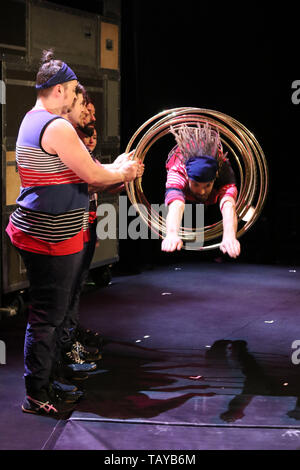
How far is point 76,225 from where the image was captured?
3.38m

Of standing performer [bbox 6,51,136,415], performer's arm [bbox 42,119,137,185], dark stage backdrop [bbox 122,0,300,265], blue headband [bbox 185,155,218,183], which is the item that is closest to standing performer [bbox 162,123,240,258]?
blue headband [bbox 185,155,218,183]

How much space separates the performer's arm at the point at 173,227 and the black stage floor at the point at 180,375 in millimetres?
736

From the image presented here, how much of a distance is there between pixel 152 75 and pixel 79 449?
496cm

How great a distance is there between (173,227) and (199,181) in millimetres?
288

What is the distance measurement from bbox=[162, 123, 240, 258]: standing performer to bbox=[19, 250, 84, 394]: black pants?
64 cm

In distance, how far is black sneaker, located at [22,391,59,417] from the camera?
338cm

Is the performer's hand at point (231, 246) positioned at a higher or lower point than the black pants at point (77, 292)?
higher

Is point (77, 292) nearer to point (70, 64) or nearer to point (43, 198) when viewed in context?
point (43, 198)

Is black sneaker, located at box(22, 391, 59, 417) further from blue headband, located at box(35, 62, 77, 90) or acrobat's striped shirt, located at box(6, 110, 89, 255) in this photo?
blue headband, located at box(35, 62, 77, 90)

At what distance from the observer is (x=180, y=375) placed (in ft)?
13.0

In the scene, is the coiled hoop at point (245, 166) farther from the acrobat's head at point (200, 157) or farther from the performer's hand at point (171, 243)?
the performer's hand at point (171, 243)

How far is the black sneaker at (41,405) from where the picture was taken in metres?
3.38

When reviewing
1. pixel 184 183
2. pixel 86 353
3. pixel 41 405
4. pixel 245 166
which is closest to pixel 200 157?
pixel 184 183

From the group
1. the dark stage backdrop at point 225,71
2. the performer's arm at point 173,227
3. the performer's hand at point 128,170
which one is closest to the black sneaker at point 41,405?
the performer's arm at point 173,227
